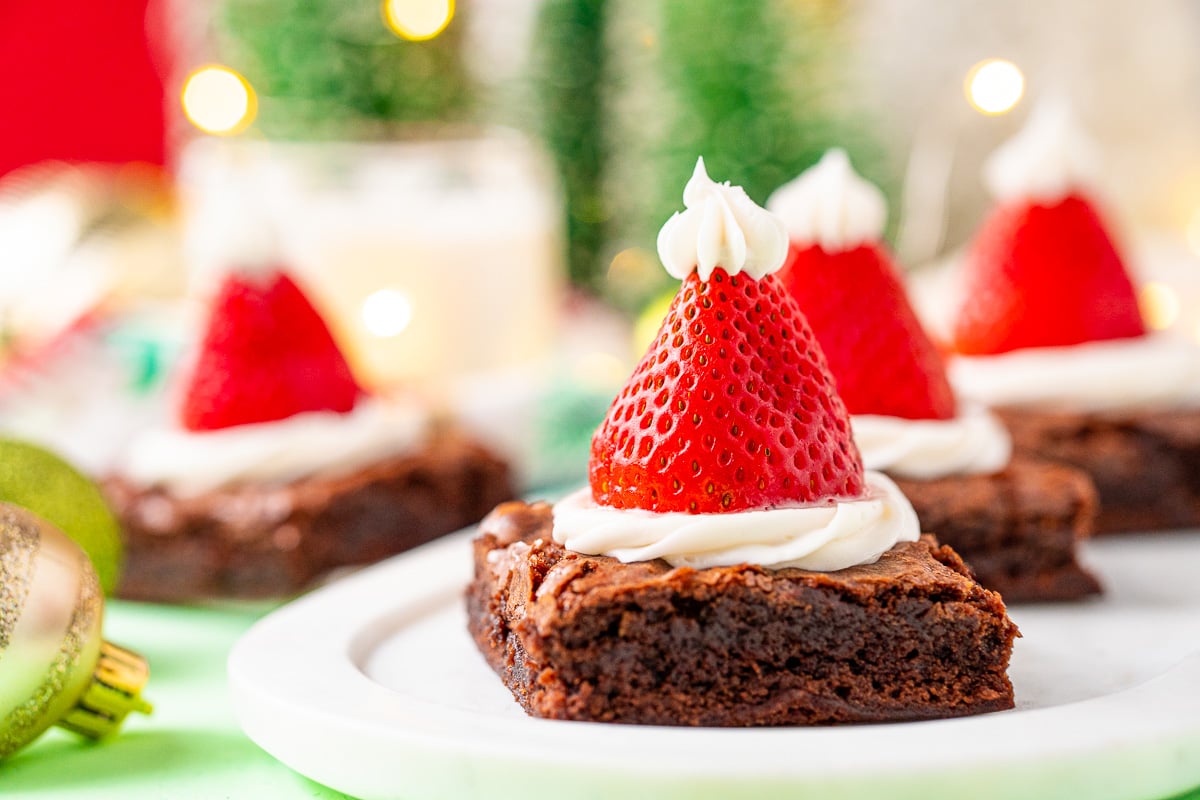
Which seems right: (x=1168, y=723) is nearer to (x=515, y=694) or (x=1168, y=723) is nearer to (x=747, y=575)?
(x=747, y=575)

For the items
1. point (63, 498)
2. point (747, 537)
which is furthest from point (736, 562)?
point (63, 498)

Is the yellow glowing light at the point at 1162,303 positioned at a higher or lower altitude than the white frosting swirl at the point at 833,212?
lower

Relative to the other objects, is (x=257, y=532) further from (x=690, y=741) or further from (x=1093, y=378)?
(x=1093, y=378)

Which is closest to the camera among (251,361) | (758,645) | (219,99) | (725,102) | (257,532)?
(758,645)

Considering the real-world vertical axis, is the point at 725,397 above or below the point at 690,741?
above

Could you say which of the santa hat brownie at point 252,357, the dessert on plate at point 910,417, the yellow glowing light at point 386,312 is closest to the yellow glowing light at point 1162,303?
the dessert on plate at point 910,417

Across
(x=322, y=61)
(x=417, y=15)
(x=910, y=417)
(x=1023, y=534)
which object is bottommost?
(x=1023, y=534)

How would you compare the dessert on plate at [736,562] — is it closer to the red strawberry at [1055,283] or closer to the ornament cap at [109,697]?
the ornament cap at [109,697]
